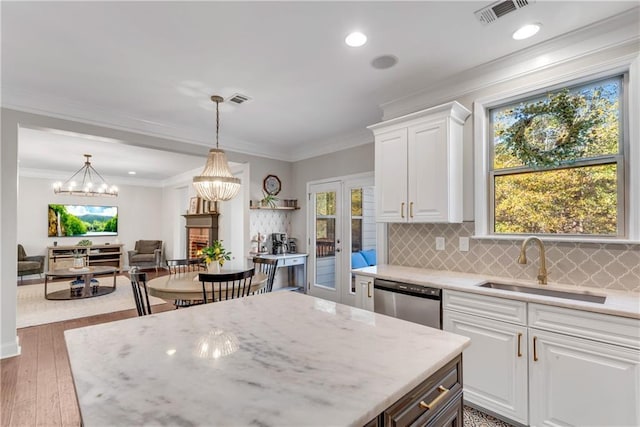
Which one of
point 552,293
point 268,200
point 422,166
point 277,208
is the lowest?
point 552,293

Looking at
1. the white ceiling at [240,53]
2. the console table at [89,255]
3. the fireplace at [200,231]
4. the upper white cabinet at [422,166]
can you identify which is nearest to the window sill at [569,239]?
the upper white cabinet at [422,166]

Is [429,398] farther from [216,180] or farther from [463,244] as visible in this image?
[216,180]

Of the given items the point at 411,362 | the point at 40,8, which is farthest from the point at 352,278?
the point at 40,8

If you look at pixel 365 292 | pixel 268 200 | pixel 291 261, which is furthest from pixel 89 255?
pixel 365 292

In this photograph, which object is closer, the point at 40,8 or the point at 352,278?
the point at 40,8

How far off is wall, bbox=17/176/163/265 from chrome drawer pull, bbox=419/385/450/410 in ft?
32.8

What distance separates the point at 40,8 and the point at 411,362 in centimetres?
295

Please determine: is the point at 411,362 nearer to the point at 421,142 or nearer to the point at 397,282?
the point at 397,282

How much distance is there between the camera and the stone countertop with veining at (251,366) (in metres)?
0.74

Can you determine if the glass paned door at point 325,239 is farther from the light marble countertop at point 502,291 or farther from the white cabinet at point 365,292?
the white cabinet at point 365,292

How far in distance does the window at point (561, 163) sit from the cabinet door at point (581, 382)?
92 cm

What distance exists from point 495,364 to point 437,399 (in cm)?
142

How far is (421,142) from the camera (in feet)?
9.58

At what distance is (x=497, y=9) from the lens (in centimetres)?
206
